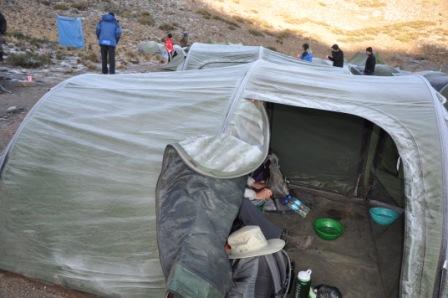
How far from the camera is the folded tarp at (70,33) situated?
54.1 ft

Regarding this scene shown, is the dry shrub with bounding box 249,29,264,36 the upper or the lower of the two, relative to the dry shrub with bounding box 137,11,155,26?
lower

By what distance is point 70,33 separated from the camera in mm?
16531

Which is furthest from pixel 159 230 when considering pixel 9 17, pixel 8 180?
pixel 9 17

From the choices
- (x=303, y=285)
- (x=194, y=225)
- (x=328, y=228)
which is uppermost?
(x=194, y=225)

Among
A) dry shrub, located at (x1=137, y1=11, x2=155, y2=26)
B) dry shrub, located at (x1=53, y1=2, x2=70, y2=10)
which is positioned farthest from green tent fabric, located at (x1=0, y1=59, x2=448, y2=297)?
dry shrub, located at (x1=137, y1=11, x2=155, y2=26)

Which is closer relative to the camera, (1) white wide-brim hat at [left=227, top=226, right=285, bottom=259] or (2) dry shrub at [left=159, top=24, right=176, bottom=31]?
(1) white wide-brim hat at [left=227, top=226, right=285, bottom=259]

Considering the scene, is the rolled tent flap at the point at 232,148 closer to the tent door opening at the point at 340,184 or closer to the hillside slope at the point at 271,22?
the tent door opening at the point at 340,184

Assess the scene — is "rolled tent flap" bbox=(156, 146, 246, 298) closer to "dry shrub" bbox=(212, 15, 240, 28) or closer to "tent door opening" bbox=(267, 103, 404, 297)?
"tent door opening" bbox=(267, 103, 404, 297)

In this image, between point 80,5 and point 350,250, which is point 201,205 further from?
point 80,5

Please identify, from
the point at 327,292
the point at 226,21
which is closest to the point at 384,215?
the point at 327,292

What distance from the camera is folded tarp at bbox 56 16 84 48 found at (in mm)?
16500

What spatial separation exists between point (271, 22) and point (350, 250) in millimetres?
33514

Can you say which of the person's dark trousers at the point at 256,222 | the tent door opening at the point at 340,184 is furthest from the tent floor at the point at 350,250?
the person's dark trousers at the point at 256,222

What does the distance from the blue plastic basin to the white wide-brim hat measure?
2.47 metres
